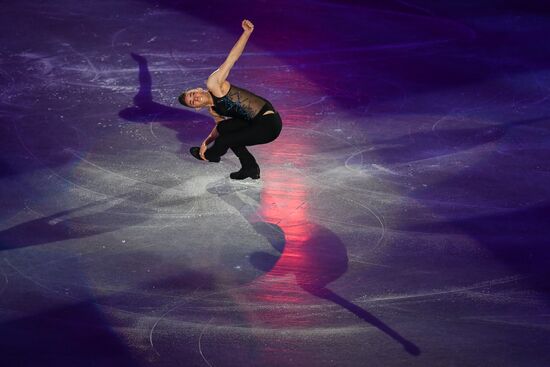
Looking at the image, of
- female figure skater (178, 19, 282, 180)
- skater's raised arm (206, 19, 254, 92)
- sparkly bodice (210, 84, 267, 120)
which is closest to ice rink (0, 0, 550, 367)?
female figure skater (178, 19, 282, 180)

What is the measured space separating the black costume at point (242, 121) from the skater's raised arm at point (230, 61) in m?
0.15

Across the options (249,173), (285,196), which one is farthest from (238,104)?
(285,196)

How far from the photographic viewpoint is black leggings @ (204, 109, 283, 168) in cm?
823

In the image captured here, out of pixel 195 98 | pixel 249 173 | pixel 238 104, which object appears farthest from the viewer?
pixel 249 173

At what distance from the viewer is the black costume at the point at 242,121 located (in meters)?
8.15

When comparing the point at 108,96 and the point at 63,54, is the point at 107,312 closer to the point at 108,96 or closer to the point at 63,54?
the point at 108,96

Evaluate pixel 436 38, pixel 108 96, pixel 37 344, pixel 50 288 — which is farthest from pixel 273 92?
pixel 37 344

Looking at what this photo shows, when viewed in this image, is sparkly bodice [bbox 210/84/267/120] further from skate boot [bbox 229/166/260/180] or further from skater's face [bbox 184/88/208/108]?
skate boot [bbox 229/166/260/180]

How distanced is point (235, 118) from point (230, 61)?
0.74 metres

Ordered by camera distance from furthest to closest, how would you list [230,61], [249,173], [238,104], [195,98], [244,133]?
[249,173] → [244,133] → [238,104] → [195,98] → [230,61]

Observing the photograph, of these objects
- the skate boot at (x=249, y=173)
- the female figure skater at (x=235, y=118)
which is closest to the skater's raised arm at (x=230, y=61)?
the female figure skater at (x=235, y=118)

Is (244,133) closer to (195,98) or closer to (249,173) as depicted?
(249,173)

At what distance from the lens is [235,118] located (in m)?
8.33

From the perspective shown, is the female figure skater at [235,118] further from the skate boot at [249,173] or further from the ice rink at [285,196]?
the ice rink at [285,196]
